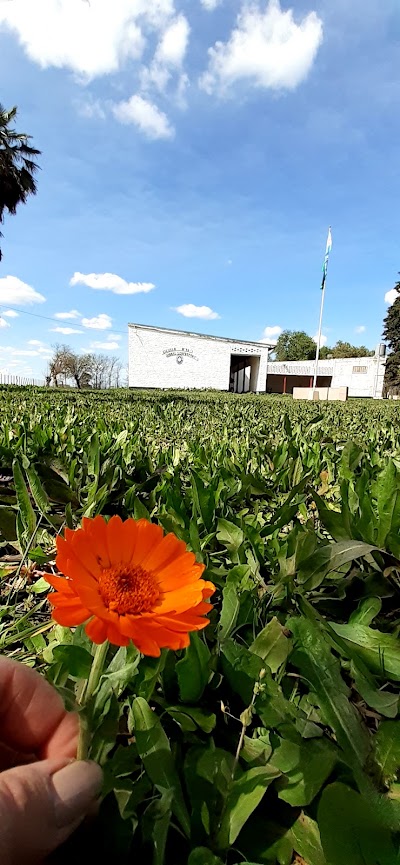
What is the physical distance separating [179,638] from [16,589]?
0.93 meters

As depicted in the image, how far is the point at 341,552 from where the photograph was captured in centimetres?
96

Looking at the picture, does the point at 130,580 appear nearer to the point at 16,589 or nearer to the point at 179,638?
the point at 179,638

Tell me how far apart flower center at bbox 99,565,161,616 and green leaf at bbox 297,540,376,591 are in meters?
0.51

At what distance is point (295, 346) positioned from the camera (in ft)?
260

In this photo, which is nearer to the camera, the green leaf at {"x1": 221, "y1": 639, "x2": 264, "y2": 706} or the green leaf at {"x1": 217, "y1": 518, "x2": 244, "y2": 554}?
the green leaf at {"x1": 221, "y1": 639, "x2": 264, "y2": 706}

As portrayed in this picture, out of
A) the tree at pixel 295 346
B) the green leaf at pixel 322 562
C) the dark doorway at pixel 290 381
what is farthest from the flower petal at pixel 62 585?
the tree at pixel 295 346

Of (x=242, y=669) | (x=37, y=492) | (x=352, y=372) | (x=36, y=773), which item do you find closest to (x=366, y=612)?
(x=242, y=669)

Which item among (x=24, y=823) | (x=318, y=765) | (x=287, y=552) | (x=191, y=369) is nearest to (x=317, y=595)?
(x=287, y=552)

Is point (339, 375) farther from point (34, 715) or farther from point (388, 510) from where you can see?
point (34, 715)

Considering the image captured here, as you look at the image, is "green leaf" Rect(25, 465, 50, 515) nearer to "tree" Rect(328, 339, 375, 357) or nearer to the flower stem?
the flower stem

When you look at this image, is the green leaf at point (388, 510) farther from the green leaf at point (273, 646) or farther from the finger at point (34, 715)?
the finger at point (34, 715)

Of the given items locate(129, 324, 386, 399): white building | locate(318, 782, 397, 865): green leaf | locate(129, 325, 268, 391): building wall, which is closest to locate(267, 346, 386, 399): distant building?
locate(129, 324, 386, 399): white building

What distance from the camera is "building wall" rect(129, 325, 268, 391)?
38031 millimetres

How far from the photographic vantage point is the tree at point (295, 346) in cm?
7644
